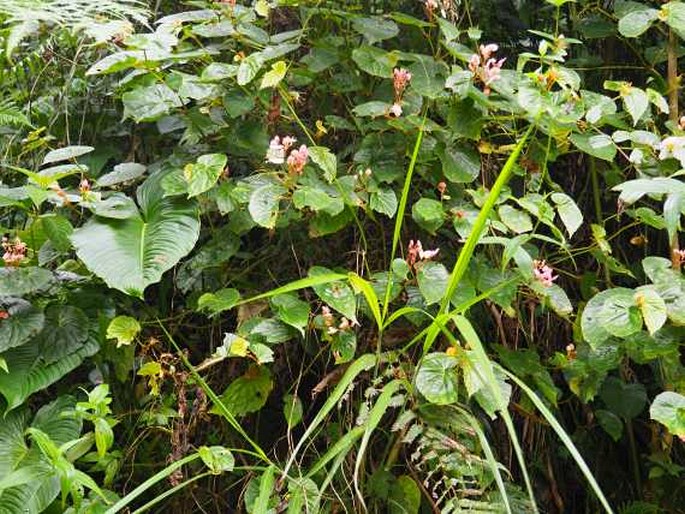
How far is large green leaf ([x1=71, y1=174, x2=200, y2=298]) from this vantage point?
1100 millimetres

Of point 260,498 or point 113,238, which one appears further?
point 113,238

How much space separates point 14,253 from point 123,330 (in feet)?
0.72

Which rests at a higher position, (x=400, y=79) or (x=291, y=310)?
(x=400, y=79)

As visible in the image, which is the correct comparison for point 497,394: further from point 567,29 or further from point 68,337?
point 567,29

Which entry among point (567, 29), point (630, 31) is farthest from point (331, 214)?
point (567, 29)

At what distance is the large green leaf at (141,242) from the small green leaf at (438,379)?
0.41m

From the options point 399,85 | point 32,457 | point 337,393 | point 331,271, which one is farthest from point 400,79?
point 32,457

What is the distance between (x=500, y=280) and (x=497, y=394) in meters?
0.42

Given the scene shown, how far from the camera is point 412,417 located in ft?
3.43

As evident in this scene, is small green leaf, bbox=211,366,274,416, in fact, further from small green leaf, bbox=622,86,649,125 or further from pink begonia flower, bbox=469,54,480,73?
small green leaf, bbox=622,86,649,125

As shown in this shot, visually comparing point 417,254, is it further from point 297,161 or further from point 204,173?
point 204,173

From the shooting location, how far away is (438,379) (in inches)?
41.0

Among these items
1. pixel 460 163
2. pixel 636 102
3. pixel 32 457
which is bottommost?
pixel 32 457

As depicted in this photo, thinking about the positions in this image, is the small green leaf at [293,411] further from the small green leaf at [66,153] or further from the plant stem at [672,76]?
the plant stem at [672,76]
